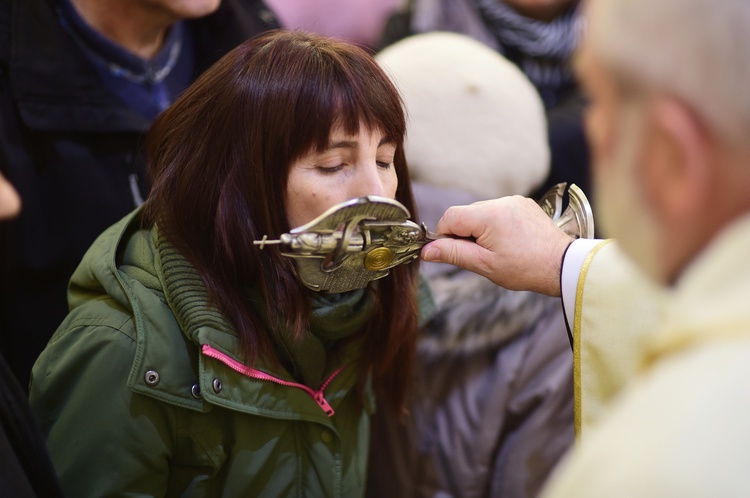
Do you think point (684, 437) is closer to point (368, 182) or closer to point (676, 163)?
point (676, 163)

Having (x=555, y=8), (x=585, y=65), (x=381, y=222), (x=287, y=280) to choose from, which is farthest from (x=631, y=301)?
(x=555, y=8)

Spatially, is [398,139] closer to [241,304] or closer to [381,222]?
[381,222]

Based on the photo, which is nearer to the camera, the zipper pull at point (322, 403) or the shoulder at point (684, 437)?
the shoulder at point (684, 437)

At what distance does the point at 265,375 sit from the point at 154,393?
0.18m

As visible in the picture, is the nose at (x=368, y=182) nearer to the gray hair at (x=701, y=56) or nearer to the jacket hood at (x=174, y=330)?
the jacket hood at (x=174, y=330)

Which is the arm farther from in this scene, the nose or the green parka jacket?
the green parka jacket

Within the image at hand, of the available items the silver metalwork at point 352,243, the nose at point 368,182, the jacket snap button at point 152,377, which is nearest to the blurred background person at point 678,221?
the silver metalwork at point 352,243

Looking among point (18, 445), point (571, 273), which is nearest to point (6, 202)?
point (18, 445)

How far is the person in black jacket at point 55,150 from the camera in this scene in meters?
1.70

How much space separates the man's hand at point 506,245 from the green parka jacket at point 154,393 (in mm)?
371

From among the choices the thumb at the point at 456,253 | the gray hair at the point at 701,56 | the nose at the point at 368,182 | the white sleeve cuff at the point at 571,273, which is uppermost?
the gray hair at the point at 701,56

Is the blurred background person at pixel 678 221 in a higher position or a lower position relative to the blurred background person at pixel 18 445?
higher

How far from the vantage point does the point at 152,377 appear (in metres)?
1.29

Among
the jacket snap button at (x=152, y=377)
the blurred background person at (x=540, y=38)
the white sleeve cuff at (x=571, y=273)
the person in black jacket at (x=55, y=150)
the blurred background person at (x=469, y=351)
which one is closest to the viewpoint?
the jacket snap button at (x=152, y=377)
